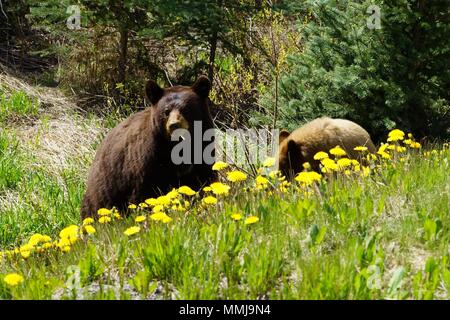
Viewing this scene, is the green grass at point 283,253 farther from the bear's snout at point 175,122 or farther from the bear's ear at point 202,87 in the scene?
the bear's ear at point 202,87

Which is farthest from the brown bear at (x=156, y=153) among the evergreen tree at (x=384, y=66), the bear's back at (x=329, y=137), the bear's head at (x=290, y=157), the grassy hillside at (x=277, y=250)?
the evergreen tree at (x=384, y=66)

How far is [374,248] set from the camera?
337 centimetres

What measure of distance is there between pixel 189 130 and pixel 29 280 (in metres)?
2.57

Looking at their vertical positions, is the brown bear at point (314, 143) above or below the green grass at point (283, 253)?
above

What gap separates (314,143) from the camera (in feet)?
21.1

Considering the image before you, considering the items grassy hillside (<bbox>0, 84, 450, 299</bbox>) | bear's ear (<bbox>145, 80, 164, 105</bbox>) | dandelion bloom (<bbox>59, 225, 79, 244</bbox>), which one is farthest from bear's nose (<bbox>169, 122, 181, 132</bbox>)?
dandelion bloom (<bbox>59, 225, 79, 244</bbox>)

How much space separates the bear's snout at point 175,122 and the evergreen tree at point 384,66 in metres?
2.36

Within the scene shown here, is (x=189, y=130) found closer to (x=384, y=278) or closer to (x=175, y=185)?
(x=175, y=185)

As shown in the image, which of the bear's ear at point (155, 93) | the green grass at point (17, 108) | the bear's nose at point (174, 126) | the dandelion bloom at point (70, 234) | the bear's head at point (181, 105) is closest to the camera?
the dandelion bloom at point (70, 234)

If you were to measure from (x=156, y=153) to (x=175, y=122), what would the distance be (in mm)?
461

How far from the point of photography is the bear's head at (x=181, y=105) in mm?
5723

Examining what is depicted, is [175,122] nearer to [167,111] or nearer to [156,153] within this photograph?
[167,111]
